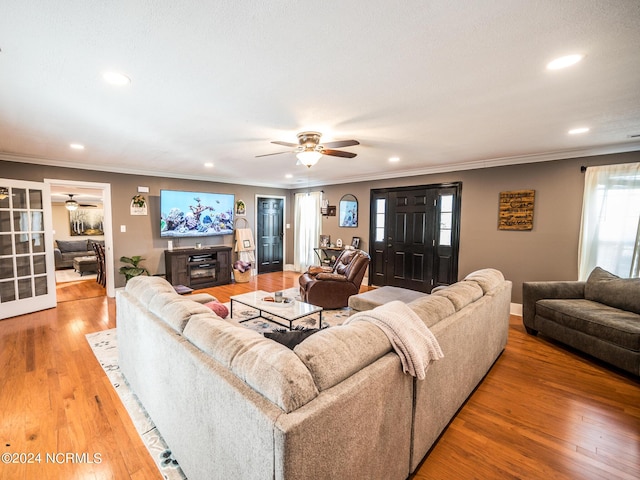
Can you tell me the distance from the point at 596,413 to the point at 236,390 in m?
2.76

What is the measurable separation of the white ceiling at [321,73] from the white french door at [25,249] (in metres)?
0.92

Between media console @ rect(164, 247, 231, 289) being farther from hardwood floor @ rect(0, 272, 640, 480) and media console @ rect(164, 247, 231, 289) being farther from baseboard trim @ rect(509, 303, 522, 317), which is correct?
baseboard trim @ rect(509, 303, 522, 317)

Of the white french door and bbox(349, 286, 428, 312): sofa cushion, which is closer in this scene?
bbox(349, 286, 428, 312): sofa cushion

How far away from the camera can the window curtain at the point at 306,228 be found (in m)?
7.29

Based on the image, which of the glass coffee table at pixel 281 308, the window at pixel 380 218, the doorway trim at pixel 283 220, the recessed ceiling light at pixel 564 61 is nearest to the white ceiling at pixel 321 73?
the recessed ceiling light at pixel 564 61

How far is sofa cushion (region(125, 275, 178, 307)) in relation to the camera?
2098 millimetres

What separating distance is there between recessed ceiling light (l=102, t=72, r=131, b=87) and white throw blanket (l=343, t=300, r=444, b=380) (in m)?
2.12

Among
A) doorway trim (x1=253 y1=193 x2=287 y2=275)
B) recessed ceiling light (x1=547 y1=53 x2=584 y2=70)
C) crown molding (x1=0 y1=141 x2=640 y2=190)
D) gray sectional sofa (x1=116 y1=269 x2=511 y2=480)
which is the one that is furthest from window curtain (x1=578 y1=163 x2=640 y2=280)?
doorway trim (x1=253 y1=193 x2=287 y2=275)

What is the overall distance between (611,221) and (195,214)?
6762 millimetres

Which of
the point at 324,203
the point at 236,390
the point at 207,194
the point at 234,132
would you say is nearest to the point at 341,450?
the point at 236,390

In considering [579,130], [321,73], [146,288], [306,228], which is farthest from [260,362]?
[306,228]

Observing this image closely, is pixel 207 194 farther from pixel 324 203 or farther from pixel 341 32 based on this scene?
pixel 341 32

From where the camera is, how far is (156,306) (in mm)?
1911

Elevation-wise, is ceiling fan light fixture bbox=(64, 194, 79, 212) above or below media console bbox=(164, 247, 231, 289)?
above
